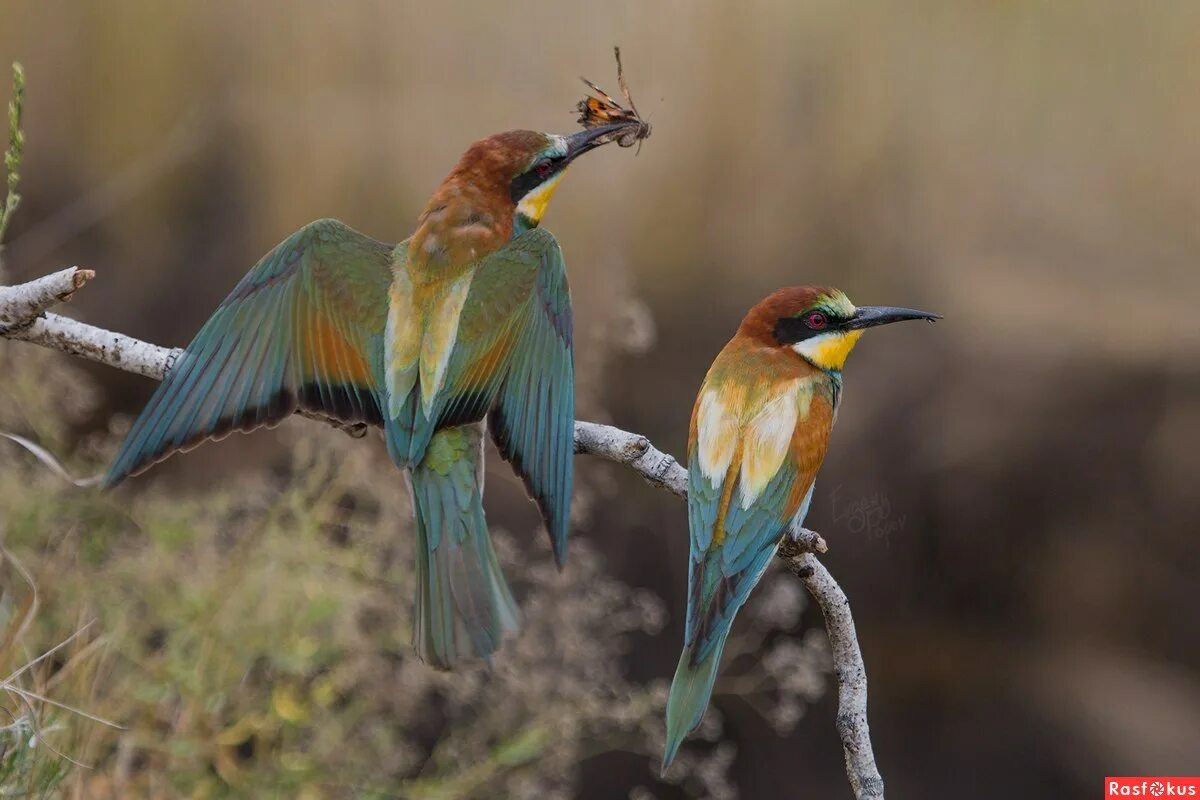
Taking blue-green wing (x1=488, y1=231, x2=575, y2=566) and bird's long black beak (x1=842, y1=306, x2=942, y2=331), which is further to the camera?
bird's long black beak (x1=842, y1=306, x2=942, y2=331)

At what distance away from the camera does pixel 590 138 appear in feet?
4.00

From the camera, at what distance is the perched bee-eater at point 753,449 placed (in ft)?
3.69

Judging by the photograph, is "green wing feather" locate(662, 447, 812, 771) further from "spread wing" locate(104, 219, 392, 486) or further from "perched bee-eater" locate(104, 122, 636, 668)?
"spread wing" locate(104, 219, 392, 486)

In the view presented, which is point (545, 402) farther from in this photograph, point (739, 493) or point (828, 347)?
point (828, 347)

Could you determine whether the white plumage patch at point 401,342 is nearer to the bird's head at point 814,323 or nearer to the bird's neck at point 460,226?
the bird's neck at point 460,226

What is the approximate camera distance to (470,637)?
1.00 meters

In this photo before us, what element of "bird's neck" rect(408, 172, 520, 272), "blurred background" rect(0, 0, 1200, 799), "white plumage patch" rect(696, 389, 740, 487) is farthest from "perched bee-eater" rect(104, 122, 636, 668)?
"blurred background" rect(0, 0, 1200, 799)

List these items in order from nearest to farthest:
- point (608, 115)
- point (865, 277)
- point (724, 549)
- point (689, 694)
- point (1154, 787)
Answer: point (689, 694)
point (724, 549)
point (608, 115)
point (1154, 787)
point (865, 277)

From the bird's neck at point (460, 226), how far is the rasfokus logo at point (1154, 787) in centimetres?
160

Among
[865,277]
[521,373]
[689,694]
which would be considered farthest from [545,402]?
[865,277]

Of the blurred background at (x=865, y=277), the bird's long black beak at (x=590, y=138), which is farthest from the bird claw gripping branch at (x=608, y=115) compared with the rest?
the blurred background at (x=865, y=277)

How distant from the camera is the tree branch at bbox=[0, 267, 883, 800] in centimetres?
106

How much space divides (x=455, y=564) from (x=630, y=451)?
6.6 inches

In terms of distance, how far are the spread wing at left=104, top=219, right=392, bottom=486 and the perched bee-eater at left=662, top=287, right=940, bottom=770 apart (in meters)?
0.28
